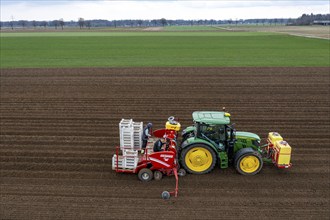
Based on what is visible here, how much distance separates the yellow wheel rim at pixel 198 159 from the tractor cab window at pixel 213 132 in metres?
0.46

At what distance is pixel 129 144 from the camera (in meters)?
10.9

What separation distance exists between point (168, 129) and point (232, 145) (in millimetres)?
2151

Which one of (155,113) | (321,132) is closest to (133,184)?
(155,113)

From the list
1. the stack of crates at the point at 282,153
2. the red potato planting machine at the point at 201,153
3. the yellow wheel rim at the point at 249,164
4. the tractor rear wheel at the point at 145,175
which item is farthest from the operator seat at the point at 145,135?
the stack of crates at the point at 282,153

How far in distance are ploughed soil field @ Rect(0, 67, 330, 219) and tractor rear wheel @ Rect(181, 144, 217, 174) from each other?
0.26 metres

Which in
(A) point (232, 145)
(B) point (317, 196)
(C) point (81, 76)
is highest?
(C) point (81, 76)

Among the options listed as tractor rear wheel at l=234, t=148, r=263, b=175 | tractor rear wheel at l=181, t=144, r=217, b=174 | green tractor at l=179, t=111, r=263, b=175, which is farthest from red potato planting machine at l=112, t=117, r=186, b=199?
tractor rear wheel at l=234, t=148, r=263, b=175

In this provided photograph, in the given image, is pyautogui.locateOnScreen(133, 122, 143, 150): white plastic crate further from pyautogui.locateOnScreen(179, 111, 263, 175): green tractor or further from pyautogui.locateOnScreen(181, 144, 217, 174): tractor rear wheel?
pyautogui.locateOnScreen(181, 144, 217, 174): tractor rear wheel

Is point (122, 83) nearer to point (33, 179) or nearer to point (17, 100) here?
point (17, 100)

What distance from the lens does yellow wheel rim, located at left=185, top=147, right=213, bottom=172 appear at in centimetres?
1031

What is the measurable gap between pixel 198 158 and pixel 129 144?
2.27 metres

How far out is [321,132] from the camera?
46.8 feet

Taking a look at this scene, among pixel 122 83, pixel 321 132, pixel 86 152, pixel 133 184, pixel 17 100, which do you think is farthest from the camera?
pixel 122 83

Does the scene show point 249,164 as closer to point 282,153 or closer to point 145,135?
point 282,153
